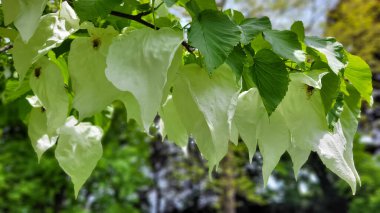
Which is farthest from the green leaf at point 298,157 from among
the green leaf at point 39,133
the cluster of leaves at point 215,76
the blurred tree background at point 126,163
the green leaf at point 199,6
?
the blurred tree background at point 126,163

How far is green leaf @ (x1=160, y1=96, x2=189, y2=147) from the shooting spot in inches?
17.8

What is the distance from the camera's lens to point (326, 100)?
36 centimetres

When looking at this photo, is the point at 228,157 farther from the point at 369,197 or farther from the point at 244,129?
the point at 369,197

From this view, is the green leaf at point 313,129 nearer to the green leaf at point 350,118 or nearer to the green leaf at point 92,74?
the green leaf at point 350,118

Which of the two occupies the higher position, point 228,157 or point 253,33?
point 253,33

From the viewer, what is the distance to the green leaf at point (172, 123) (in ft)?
1.48

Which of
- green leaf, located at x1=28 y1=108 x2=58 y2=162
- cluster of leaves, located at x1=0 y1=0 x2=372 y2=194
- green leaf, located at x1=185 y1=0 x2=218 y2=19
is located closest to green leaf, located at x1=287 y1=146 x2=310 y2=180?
cluster of leaves, located at x1=0 y1=0 x2=372 y2=194

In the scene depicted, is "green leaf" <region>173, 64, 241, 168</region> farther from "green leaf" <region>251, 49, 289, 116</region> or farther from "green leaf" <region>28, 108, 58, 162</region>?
"green leaf" <region>28, 108, 58, 162</region>

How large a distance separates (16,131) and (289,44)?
5.28 metres

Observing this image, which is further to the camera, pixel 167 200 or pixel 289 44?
pixel 167 200

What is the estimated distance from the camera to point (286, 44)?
1.20 ft

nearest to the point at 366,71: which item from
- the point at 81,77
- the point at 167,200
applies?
the point at 81,77

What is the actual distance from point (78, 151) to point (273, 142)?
196 mm

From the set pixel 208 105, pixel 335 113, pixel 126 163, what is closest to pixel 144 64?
pixel 208 105
